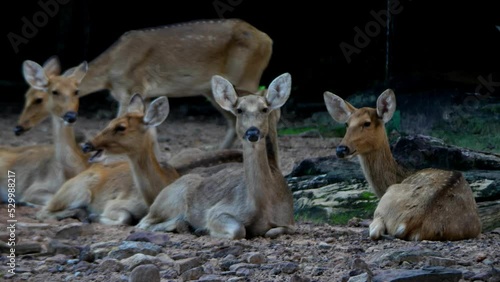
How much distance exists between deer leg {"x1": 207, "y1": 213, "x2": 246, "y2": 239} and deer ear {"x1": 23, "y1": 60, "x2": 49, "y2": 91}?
12.5 feet

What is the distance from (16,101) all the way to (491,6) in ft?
24.5

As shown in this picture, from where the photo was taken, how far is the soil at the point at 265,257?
670 centimetres

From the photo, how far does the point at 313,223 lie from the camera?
9516 millimetres

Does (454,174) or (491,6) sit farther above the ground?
(491,6)

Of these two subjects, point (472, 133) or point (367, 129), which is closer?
point (367, 129)

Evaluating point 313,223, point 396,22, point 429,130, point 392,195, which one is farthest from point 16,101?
point 392,195

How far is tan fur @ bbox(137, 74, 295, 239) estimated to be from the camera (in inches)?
340

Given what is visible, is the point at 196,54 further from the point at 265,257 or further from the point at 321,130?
the point at 265,257

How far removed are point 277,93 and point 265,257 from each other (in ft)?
7.08

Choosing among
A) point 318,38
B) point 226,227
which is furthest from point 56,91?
point 318,38

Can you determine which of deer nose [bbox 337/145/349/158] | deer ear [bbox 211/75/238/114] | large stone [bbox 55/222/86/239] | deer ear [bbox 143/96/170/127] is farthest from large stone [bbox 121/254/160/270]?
deer ear [bbox 143/96/170/127]

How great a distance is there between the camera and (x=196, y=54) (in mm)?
14320

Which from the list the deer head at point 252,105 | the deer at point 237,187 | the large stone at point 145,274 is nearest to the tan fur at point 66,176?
the deer at point 237,187

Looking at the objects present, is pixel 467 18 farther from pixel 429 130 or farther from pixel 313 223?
pixel 313 223
